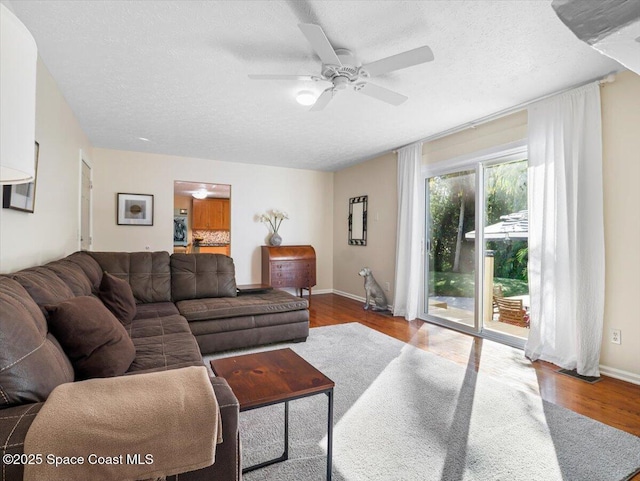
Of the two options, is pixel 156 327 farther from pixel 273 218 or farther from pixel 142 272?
pixel 273 218

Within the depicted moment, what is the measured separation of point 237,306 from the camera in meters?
3.31

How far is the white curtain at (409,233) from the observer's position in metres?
4.50

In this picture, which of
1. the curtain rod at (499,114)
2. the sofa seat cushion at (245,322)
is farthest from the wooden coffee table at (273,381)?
the curtain rod at (499,114)

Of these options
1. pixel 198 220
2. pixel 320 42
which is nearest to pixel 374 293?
pixel 320 42

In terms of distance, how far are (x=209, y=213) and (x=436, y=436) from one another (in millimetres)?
7883

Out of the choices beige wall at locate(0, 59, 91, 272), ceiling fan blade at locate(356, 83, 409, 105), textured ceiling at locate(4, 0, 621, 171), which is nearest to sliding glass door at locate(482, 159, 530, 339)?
textured ceiling at locate(4, 0, 621, 171)

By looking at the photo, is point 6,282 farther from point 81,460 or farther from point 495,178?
point 495,178

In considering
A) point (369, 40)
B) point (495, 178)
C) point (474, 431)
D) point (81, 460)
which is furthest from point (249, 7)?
point (495, 178)

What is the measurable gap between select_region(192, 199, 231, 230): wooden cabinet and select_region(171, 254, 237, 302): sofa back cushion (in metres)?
5.03

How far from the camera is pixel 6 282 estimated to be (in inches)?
52.7

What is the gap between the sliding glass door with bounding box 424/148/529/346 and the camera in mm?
3543

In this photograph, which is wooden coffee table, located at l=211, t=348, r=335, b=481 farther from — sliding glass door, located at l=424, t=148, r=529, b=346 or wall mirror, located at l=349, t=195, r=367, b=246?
wall mirror, located at l=349, t=195, r=367, b=246

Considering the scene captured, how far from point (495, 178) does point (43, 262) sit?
173 inches

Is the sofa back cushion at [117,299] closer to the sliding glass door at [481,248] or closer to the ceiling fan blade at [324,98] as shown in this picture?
the ceiling fan blade at [324,98]
